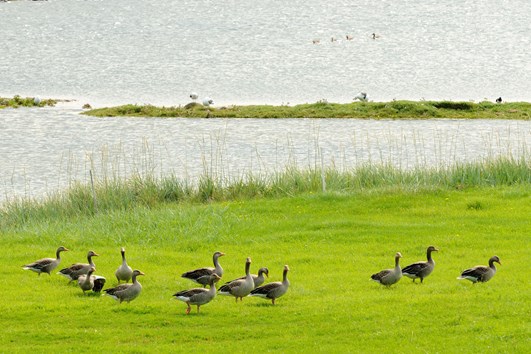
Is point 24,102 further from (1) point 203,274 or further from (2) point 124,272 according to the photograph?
(1) point 203,274

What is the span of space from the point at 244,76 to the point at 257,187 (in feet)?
187

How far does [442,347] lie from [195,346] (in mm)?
4570

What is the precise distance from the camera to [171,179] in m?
39.2

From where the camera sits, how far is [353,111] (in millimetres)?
65938

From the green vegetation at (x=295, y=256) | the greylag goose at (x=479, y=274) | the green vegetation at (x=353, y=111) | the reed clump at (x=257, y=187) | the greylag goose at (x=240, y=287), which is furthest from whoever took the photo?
the green vegetation at (x=353, y=111)

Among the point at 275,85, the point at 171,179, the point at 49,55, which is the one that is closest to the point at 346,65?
the point at 275,85

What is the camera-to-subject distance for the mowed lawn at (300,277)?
1922 cm

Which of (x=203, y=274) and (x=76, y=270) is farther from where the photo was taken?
Answer: (x=76, y=270)

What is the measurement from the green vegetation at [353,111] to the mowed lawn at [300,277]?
96.5 ft

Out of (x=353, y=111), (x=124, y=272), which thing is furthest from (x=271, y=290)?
(x=353, y=111)

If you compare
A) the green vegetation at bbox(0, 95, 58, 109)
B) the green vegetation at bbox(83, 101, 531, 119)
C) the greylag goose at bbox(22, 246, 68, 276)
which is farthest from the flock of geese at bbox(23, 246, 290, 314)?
the green vegetation at bbox(0, 95, 58, 109)

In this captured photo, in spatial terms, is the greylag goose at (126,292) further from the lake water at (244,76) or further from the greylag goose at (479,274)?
the lake water at (244,76)

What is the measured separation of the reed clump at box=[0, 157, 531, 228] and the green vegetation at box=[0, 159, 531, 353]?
7cm

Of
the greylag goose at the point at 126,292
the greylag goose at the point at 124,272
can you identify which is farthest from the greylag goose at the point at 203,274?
the greylag goose at the point at 126,292
